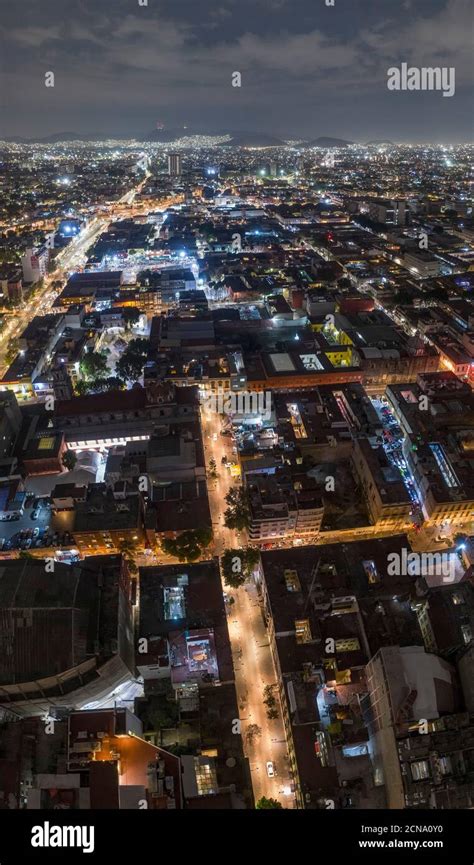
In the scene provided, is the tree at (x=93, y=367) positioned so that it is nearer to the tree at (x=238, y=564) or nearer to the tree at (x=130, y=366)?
the tree at (x=130, y=366)

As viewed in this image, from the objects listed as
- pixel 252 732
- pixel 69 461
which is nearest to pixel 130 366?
pixel 69 461

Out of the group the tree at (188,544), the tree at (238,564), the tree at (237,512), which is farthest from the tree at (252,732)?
the tree at (237,512)

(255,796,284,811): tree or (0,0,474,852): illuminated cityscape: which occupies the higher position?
(0,0,474,852): illuminated cityscape

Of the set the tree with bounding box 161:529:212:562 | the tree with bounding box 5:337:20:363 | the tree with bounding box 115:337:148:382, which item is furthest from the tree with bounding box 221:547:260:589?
the tree with bounding box 5:337:20:363

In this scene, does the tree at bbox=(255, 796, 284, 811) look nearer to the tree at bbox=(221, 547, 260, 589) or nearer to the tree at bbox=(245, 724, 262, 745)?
the tree at bbox=(245, 724, 262, 745)
